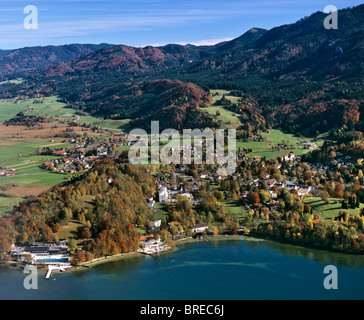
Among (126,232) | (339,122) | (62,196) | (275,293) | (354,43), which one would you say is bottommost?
(275,293)

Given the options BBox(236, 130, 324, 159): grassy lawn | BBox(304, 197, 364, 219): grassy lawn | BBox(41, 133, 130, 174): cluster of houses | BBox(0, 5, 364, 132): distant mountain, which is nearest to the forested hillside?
BBox(304, 197, 364, 219): grassy lawn

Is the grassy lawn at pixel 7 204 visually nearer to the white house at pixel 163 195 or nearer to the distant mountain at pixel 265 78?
the white house at pixel 163 195

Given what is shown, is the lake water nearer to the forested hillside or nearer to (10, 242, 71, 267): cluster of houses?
(10, 242, 71, 267): cluster of houses

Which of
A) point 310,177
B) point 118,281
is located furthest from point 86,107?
point 118,281

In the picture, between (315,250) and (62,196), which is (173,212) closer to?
(62,196)

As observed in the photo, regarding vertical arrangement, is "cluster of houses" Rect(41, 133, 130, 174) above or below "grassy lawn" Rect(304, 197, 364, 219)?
above
